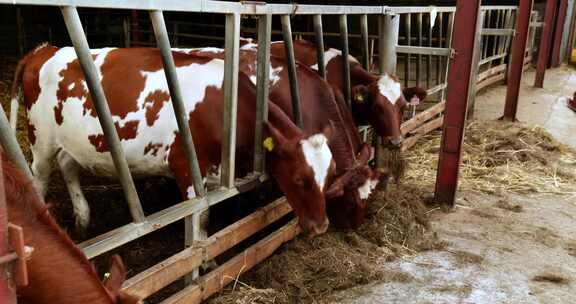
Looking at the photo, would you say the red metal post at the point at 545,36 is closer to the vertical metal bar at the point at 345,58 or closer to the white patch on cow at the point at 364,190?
the vertical metal bar at the point at 345,58

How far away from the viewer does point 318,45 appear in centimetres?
402

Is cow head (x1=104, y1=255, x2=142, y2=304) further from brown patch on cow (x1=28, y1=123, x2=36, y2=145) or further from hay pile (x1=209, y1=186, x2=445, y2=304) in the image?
brown patch on cow (x1=28, y1=123, x2=36, y2=145)

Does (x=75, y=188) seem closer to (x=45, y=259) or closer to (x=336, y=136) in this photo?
(x=336, y=136)

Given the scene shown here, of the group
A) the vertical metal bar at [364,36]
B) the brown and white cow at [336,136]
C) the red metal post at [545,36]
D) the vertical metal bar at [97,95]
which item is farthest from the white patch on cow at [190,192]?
the red metal post at [545,36]

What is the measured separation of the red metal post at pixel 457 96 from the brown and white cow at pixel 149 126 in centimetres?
151

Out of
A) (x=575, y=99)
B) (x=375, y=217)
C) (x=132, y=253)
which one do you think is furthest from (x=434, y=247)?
(x=575, y=99)

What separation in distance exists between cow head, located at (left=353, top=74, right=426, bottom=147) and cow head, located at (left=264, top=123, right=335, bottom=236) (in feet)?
5.85

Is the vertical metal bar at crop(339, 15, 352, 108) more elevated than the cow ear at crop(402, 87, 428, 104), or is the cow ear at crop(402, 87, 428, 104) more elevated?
the vertical metal bar at crop(339, 15, 352, 108)

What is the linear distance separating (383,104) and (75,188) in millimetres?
2777

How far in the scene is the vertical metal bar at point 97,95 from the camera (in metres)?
2.09

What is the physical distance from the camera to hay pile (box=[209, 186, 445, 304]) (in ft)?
10.5

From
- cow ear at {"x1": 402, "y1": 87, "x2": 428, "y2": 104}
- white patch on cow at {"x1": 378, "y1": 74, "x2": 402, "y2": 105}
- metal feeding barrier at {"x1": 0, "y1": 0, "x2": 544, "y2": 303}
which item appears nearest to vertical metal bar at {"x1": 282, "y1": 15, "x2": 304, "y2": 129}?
metal feeding barrier at {"x1": 0, "y1": 0, "x2": 544, "y2": 303}

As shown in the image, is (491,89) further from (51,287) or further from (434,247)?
(51,287)

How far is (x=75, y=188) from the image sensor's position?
13.9 ft
